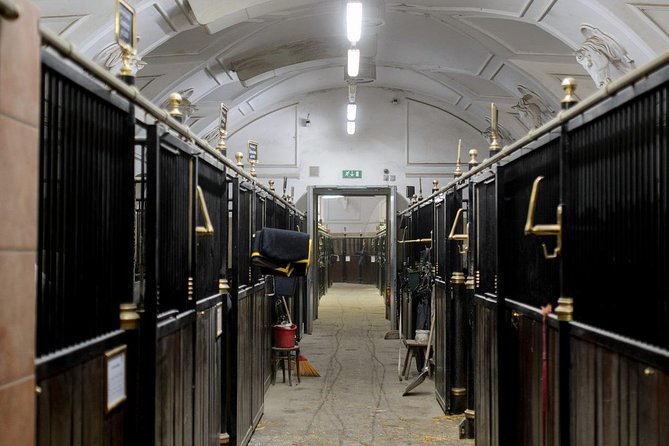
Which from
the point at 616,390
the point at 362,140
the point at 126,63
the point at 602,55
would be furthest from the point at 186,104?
the point at 616,390

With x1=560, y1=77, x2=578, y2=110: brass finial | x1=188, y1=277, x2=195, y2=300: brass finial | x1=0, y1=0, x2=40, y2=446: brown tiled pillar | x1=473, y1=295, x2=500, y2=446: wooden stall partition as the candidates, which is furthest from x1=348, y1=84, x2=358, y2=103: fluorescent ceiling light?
x1=0, y1=0, x2=40, y2=446: brown tiled pillar

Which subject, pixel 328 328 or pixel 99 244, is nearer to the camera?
pixel 99 244

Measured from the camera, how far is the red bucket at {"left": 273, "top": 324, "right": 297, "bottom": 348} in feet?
23.6

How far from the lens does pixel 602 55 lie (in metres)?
7.89

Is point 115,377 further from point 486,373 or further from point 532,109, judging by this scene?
point 532,109

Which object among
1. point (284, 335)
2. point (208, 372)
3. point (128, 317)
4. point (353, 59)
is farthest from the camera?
point (353, 59)

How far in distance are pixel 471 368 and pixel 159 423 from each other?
3.35 metres

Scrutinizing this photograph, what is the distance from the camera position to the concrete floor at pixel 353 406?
5699 mm

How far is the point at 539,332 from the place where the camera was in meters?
3.17

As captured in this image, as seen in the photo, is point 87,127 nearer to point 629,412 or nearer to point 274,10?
point 629,412

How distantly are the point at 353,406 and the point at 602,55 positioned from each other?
4.56 m

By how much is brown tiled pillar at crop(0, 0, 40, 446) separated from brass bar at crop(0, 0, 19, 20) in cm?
1

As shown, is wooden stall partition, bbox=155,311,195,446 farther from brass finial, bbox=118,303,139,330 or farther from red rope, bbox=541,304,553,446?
red rope, bbox=541,304,553,446

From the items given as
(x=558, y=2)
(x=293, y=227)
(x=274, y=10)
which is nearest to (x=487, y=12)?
(x=558, y=2)
